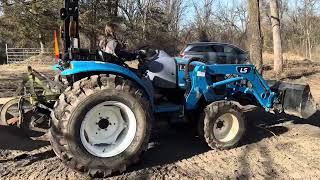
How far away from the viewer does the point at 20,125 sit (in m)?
6.14

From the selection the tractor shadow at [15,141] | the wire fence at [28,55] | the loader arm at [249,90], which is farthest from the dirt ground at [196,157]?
the wire fence at [28,55]

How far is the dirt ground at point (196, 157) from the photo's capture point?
5.62 meters

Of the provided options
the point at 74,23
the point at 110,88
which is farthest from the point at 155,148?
the point at 74,23

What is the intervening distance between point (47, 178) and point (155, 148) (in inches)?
76.6

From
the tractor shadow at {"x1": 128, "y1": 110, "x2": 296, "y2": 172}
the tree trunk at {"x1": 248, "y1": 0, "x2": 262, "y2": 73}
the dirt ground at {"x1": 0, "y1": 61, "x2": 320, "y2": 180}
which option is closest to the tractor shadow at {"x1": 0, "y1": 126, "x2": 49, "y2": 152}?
the dirt ground at {"x1": 0, "y1": 61, "x2": 320, "y2": 180}

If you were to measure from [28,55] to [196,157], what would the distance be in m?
30.4

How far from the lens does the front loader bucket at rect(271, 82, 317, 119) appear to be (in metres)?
7.58

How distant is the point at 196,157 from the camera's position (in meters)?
6.38

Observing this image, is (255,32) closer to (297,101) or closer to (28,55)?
(297,101)

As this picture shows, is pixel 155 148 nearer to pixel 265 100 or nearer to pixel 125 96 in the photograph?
pixel 125 96

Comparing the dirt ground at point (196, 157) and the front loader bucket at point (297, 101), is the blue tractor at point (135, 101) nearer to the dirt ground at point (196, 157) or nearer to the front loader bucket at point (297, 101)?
the front loader bucket at point (297, 101)

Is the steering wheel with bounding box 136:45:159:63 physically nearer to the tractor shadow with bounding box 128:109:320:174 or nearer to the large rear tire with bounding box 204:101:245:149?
the large rear tire with bounding box 204:101:245:149

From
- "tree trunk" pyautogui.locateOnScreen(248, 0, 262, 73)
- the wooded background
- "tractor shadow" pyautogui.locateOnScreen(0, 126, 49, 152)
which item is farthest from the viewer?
the wooded background

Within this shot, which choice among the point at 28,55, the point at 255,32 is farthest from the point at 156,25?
the point at 255,32
